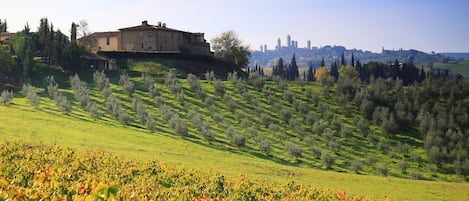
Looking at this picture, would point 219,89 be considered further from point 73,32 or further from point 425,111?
point 73,32

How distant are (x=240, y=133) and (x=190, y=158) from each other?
80.3ft

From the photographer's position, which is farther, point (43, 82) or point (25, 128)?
point (43, 82)

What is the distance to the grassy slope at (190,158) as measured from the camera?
91.5ft

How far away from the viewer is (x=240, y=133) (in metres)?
57.0

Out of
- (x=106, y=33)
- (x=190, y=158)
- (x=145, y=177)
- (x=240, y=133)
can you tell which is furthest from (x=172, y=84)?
(x=145, y=177)

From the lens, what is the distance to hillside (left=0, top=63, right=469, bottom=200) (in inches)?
1228

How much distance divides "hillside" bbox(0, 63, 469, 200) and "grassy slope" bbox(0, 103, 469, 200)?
9cm

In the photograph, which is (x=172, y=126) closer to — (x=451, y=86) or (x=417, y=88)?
(x=417, y=88)

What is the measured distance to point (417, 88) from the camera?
98688mm

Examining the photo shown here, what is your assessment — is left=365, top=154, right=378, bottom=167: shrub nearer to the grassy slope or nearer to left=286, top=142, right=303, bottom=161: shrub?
left=286, top=142, right=303, bottom=161: shrub

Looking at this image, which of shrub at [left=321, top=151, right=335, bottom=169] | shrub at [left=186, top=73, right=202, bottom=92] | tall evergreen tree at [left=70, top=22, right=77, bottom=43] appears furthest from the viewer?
tall evergreen tree at [left=70, top=22, right=77, bottom=43]

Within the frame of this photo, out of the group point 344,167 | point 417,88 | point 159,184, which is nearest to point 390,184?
point 159,184

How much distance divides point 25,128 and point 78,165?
22.4 m

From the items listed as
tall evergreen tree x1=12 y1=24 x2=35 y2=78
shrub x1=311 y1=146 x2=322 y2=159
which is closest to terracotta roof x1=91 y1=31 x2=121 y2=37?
tall evergreen tree x1=12 y1=24 x2=35 y2=78
